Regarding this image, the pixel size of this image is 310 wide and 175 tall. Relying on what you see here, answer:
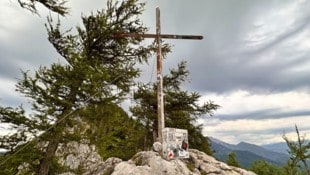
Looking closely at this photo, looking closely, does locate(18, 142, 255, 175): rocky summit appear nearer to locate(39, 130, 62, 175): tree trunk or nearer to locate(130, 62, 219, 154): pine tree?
locate(39, 130, 62, 175): tree trunk

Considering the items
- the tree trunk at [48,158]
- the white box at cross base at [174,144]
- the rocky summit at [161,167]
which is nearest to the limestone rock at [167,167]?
the rocky summit at [161,167]

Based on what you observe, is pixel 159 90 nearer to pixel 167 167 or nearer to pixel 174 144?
pixel 174 144

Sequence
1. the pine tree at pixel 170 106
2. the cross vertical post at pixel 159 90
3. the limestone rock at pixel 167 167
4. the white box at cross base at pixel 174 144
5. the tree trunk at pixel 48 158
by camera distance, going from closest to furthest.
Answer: the limestone rock at pixel 167 167
the white box at cross base at pixel 174 144
the cross vertical post at pixel 159 90
the tree trunk at pixel 48 158
the pine tree at pixel 170 106

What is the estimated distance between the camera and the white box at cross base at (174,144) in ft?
40.0

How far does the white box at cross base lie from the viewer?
12.2 meters

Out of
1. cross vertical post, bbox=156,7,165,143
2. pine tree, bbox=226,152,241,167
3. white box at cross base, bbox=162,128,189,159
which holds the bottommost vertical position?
pine tree, bbox=226,152,241,167

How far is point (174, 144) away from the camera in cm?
1238

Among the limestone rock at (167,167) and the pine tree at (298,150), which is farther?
the pine tree at (298,150)

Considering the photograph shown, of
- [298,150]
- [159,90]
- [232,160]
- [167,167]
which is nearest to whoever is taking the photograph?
[167,167]

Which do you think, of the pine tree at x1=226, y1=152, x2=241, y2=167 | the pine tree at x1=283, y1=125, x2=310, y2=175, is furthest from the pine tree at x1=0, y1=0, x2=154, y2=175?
the pine tree at x1=226, y1=152, x2=241, y2=167

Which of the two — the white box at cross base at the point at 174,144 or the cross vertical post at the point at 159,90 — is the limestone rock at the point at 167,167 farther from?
the cross vertical post at the point at 159,90

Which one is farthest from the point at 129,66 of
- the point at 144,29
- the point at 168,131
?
the point at 168,131

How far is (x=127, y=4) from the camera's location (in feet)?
52.5

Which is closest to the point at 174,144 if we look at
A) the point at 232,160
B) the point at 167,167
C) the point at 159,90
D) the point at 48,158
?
the point at 167,167
